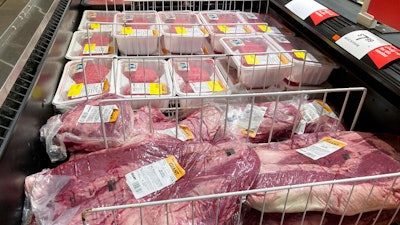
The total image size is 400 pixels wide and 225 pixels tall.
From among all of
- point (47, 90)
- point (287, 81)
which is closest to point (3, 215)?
point (47, 90)

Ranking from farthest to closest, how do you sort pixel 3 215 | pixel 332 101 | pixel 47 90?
1. pixel 332 101
2. pixel 47 90
3. pixel 3 215

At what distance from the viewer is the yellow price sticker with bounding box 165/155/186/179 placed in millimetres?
906

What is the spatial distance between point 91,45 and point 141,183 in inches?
41.1

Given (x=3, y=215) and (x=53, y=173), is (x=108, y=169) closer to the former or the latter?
(x=53, y=173)

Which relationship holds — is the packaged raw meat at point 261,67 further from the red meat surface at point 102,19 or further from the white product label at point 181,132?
the red meat surface at point 102,19

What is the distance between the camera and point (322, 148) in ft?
3.48

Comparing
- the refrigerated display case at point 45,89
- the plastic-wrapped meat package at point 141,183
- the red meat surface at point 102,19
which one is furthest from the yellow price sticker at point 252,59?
the red meat surface at point 102,19

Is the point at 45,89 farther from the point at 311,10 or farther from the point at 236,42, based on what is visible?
the point at 311,10

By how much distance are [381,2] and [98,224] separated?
43.6 inches

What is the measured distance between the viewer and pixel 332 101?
1.53 m

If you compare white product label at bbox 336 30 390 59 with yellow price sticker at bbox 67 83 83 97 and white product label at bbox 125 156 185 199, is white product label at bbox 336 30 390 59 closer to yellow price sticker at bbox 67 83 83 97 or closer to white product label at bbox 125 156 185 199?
white product label at bbox 125 156 185 199

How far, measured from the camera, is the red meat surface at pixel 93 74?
1.41 meters

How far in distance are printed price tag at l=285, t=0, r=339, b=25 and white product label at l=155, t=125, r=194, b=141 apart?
725 millimetres

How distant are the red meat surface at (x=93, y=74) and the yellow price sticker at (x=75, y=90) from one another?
1.6 inches
